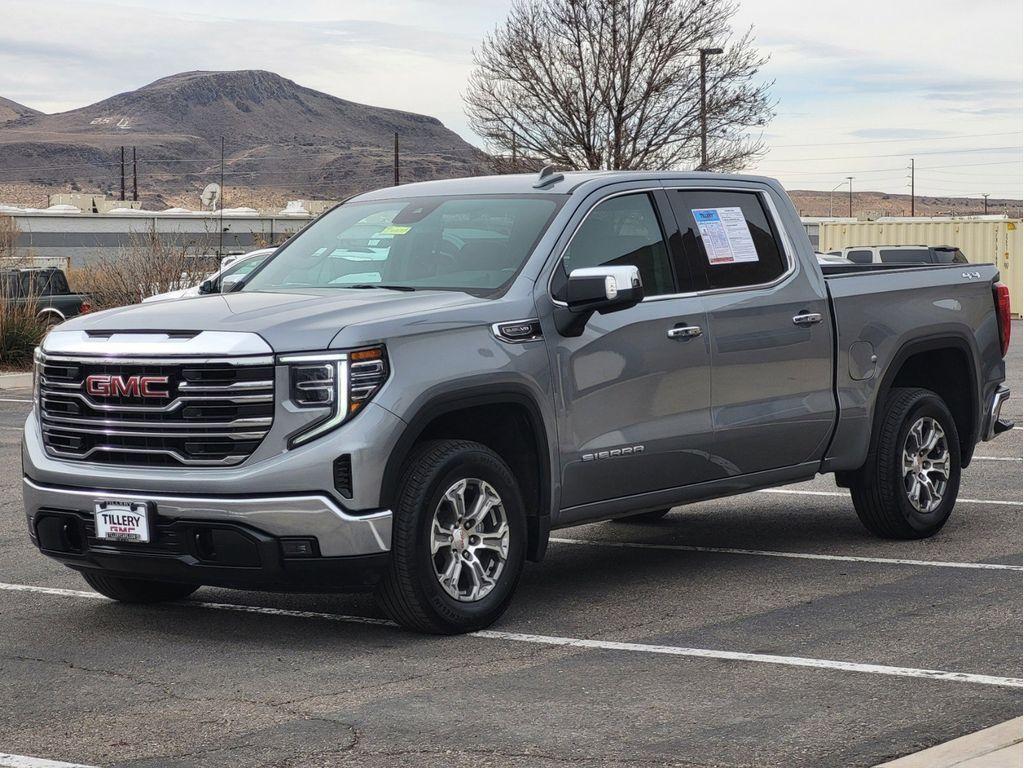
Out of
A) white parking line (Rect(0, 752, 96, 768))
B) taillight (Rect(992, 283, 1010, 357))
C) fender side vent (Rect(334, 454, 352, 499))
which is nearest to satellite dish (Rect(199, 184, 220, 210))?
taillight (Rect(992, 283, 1010, 357))

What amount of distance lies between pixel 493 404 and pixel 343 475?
93cm

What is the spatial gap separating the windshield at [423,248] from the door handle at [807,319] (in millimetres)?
1532

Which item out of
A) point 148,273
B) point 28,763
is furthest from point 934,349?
point 148,273

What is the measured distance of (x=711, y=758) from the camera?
5.00m

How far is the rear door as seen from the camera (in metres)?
7.88

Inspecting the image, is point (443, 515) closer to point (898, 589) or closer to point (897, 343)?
point (898, 589)

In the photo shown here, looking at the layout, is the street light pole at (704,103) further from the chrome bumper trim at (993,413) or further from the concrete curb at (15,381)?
the chrome bumper trim at (993,413)

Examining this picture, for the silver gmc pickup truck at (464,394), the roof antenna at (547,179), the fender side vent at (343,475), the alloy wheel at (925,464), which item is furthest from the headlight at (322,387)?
the alloy wheel at (925,464)

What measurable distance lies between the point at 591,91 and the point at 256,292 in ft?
131

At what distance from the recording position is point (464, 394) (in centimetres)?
661

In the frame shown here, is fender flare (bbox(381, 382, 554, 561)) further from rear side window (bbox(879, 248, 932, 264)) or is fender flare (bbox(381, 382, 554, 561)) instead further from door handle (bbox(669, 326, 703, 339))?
rear side window (bbox(879, 248, 932, 264))

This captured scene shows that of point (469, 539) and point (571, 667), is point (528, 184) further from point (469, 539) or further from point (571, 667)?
point (571, 667)

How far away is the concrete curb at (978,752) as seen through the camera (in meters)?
4.63

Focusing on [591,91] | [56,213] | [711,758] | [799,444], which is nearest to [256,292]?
[799,444]
